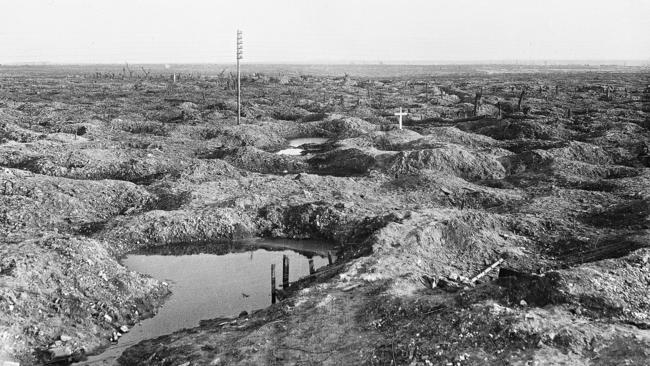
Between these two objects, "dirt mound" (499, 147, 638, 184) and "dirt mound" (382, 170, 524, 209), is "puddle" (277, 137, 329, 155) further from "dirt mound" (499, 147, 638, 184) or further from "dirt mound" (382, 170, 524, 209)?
"dirt mound" (499, 147, 638, 184)

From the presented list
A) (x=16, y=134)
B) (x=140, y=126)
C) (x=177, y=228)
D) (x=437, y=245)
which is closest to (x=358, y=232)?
(x=437, y=245)

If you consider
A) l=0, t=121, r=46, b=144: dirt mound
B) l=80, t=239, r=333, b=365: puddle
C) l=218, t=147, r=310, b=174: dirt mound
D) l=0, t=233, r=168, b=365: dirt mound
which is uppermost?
l=0, t=121, r=46, b=144: dirt mound

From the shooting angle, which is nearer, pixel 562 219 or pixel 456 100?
pixel 562 219

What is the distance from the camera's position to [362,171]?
2695 cm

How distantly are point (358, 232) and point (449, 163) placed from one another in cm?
1048

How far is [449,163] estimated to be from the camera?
26.5 meters

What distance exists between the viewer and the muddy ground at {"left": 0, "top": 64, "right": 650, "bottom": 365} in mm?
9734

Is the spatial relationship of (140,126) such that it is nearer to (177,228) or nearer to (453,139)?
(453,139)

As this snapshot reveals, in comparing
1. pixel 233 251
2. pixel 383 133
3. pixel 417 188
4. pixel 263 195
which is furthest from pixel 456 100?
pixel 233 251

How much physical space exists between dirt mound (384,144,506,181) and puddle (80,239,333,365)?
946 cm

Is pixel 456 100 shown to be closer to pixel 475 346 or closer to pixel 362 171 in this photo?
pixel 362 171

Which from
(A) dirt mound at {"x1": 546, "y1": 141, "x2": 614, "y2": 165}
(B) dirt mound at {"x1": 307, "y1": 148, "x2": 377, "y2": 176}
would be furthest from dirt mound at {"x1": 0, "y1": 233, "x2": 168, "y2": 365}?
(A) dirt mound at {"x1": 546, "y1": 141, "x2": 614, "y2": 165}

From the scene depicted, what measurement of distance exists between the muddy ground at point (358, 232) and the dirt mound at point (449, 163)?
4.2 inches

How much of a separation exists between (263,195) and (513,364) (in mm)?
13631
